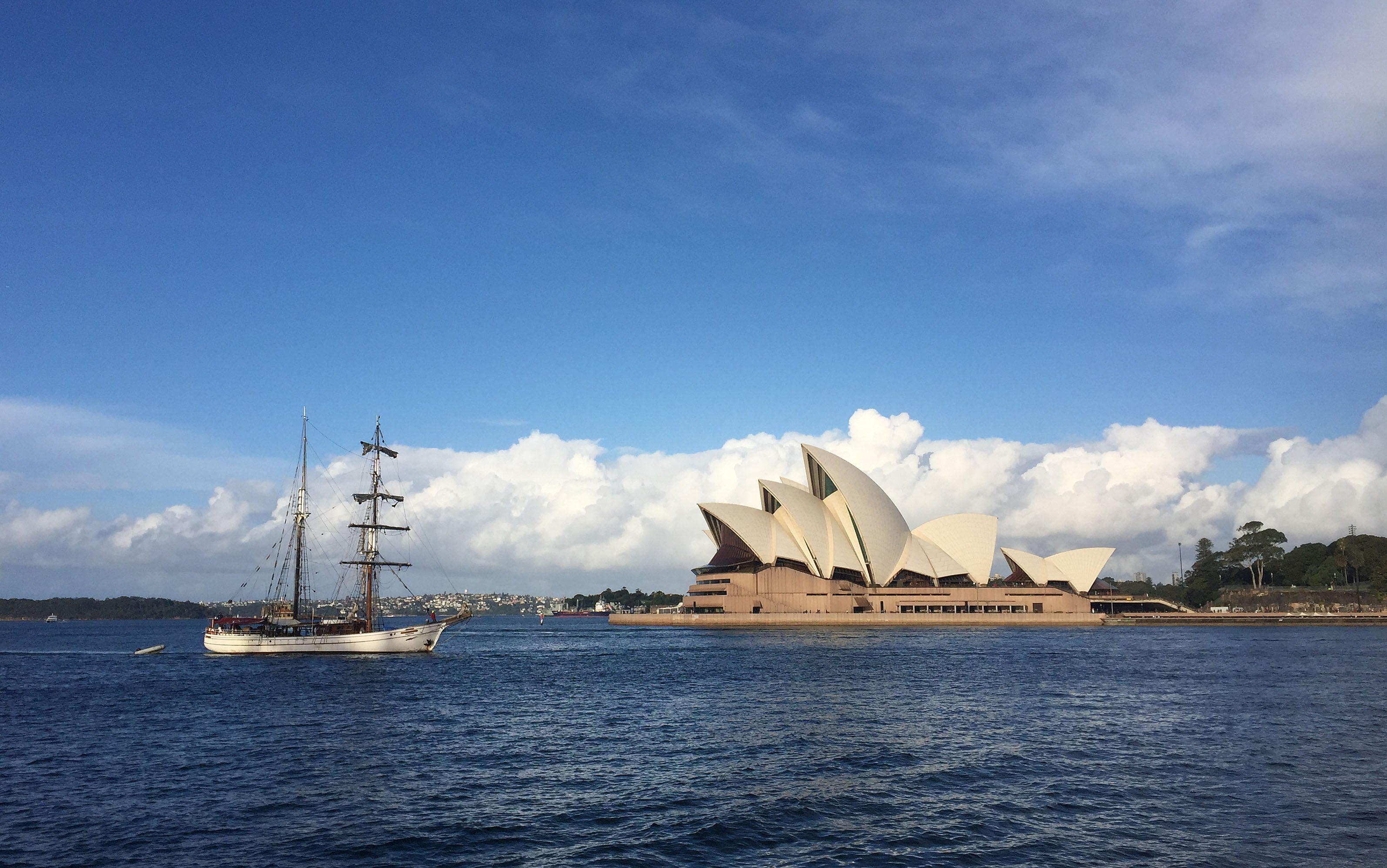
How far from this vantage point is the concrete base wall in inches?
3529

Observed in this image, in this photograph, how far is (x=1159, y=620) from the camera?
9925 centimetres

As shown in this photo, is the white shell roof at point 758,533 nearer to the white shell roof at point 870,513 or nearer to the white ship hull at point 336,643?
the white shell roof at point 870,513

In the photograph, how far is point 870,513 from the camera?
3649 inches

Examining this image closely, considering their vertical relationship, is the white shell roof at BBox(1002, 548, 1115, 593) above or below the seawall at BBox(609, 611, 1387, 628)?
above

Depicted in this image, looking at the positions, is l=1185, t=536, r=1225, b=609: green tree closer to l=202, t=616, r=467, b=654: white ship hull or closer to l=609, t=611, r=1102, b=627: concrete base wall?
l=609, t=611, r=1102, b=627: concrete base wall

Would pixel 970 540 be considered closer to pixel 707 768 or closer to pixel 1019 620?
pixel 1019 620

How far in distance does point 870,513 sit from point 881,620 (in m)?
11.0

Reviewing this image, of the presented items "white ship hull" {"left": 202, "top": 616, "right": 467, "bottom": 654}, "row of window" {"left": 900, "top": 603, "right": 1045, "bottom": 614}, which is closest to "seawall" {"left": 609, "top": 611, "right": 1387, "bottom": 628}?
"row of window" {"left": 900, "top": 603, "right": 1045, "bottom": 614}

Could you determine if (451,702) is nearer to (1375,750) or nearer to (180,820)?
(180,820)

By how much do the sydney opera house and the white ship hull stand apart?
4024 centimetres

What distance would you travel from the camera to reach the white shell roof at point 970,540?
101750 mm

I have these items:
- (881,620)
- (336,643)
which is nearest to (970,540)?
(881,620)

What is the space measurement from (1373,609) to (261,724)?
11708cm

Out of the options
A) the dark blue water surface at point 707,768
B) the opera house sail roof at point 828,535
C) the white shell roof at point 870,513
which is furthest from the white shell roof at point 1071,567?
the dark blue water surface at point 707,768
